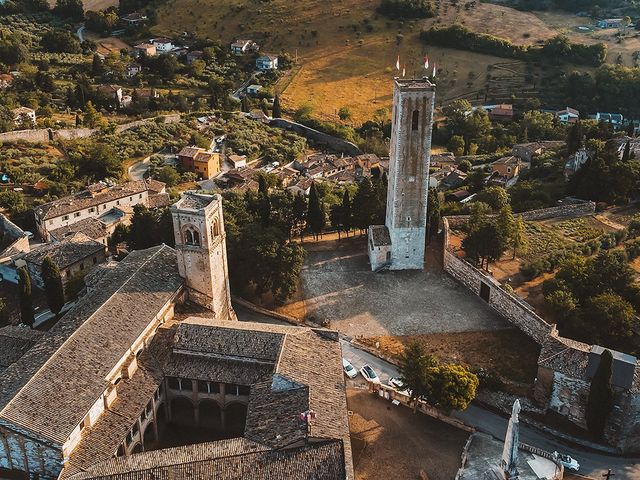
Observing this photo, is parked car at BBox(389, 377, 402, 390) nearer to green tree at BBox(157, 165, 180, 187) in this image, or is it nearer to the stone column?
the stone column

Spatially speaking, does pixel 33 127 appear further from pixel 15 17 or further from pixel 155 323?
pixel 15 17

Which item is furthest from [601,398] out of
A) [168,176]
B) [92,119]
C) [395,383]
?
[92,119]

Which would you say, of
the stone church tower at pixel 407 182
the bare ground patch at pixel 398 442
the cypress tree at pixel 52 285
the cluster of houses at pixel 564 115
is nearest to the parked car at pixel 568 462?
the bare ground patch at pixel 398 442

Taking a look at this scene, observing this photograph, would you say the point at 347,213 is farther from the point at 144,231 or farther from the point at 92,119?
the point at 92,119

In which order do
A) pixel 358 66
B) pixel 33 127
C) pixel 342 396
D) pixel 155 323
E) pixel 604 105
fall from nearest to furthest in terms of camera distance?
1. pixel 342 396
2. pixel 155 323
3. pixel 33 127
4. pixel 604 105
5. pixel 358 66

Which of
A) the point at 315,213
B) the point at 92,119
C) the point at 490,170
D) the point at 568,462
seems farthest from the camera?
the point at 92,119

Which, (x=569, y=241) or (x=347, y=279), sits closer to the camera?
(x=347, y=279)

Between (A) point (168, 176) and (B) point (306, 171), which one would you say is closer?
(A) point (168, 176)


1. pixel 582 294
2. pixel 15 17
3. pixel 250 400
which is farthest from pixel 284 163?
pixel 15 17
